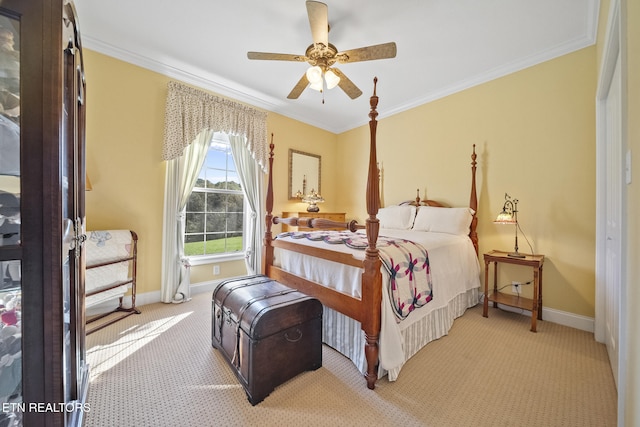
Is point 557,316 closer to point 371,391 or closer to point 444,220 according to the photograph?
point 444,220

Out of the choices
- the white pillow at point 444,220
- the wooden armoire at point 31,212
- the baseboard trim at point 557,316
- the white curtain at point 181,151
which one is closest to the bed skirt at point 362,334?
the white pillow at point 444,220

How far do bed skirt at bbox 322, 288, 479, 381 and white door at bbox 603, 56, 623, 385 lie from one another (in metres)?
1.05

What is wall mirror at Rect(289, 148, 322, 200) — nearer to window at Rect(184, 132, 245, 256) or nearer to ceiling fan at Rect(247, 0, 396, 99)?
window at Rect(184, 132, 245, 256)

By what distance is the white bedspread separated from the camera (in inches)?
65.0

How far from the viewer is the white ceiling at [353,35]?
6.78 ft

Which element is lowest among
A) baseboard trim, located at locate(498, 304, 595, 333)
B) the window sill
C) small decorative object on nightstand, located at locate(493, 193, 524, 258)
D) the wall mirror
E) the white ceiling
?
baseboard trim, located at locate(498, 304, 595, 333)

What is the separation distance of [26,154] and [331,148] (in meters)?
4.48

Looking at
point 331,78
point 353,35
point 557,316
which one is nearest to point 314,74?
point 331,78

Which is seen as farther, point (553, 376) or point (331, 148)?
point (331, 148)

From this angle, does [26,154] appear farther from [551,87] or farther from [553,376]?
[551,87]

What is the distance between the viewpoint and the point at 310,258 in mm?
2141

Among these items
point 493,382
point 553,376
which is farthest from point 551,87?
point 493,382

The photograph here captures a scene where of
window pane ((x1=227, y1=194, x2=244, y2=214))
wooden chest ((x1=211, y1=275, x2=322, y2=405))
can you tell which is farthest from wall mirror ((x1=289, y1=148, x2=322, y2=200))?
wooden chest ((x1=211, y1=275, x2=322, y2=405))

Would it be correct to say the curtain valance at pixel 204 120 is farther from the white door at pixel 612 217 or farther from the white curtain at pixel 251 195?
the white door at pixel 612 217
